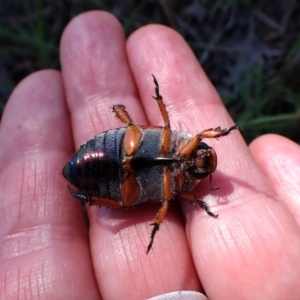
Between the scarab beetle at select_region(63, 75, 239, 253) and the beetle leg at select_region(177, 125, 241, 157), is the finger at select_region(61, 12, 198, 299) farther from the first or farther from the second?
the beetle leg at select_region(177, 125, 241, 157)

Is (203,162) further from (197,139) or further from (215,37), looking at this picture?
(215,37)

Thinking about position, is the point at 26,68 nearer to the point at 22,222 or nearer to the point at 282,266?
the point at 22,222

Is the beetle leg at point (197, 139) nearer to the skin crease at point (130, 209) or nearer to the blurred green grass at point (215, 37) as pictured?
the skin crease at point (130, 209)

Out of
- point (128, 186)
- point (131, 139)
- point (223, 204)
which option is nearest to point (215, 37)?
point (131, 139)

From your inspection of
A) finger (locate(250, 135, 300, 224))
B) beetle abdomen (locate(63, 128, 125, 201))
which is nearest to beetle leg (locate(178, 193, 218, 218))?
beetle abdomen (locate(63, 128, 125, 201))

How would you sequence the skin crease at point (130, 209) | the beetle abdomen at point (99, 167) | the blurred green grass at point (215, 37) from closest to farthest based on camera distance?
the skin crease at point (130, 209)
the beetle abdomen at point (99, 167)
the blurred green grass at point (215, 37)

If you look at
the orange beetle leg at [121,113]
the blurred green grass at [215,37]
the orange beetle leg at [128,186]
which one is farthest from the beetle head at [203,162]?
the blurred green grass at [215,37]

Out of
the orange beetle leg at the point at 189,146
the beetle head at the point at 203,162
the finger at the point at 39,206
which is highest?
the orange beetle leg at the point at 189,146

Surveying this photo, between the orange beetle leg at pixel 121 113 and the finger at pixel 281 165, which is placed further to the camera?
the orange beetle leg at pixel 121 113
